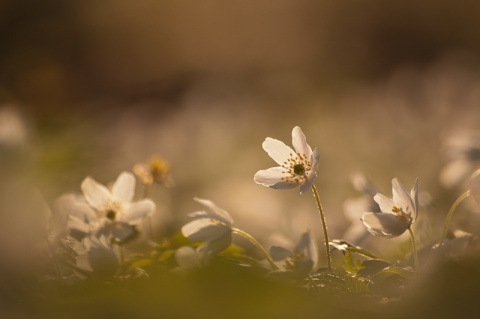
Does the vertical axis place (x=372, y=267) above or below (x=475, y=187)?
below

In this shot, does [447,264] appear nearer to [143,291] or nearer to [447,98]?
[143,291]

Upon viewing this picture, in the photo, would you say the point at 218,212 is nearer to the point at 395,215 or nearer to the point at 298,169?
the point at 298,169

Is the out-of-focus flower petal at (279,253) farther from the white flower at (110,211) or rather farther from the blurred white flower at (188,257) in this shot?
the white flower at (110,211)

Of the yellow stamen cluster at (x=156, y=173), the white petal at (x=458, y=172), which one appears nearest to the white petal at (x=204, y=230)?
the yellow stamen cluster at (x=156, y=173)

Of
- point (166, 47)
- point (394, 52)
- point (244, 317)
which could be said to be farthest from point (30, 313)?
point (166, 47)

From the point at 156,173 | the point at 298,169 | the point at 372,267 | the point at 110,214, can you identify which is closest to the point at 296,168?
the point at 298,169

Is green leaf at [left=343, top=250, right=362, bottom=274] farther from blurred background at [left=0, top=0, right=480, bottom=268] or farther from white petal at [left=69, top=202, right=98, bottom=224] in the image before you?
white petal at [left=69, top=202, right=98, bottom=224]

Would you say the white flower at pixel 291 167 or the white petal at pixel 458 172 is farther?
the white petal at pixel 458 172
